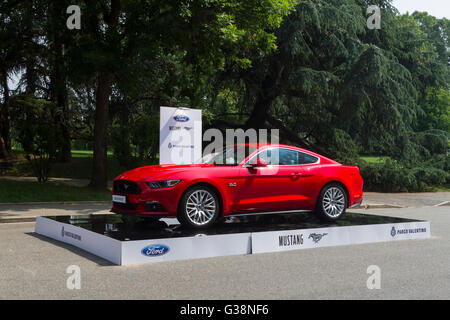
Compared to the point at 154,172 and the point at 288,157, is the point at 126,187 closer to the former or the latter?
the point at 154,172

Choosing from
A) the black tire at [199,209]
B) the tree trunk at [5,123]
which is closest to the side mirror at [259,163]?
the black tire at [199,209]

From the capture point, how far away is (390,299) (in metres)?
5.49

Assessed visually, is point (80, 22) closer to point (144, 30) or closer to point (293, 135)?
point (144, 30)

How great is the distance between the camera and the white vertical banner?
12672 millimetres

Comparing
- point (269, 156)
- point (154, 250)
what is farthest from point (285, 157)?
point (154, 250)

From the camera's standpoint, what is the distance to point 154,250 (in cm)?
729

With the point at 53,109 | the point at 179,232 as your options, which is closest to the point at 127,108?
the point at 53,109

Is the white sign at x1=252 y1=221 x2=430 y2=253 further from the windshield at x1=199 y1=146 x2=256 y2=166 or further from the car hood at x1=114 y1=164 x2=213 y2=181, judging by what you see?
the car hood at x1=114 y1=164 x2=213 y2=181

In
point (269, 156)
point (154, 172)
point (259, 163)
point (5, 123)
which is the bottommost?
point (154, 172)

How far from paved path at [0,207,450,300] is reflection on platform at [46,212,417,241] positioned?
1.77 ft

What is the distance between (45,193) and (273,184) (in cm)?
956

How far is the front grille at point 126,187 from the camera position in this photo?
27.7ft

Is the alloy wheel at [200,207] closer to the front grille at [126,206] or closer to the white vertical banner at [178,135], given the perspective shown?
the front grille at [126,206]

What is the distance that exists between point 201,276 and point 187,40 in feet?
39.3
